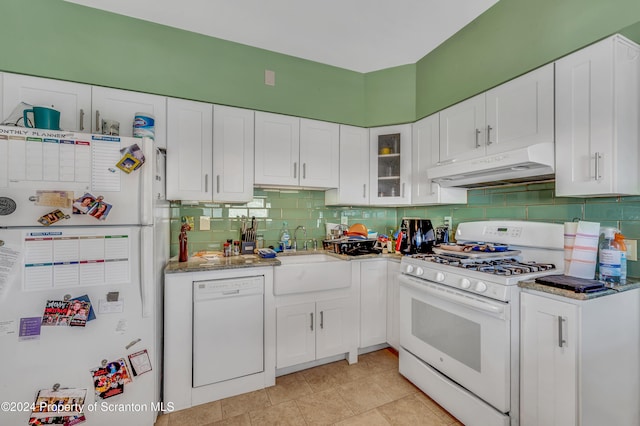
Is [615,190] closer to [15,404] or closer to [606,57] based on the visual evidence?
[606,57]

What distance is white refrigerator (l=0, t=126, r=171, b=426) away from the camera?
137cm

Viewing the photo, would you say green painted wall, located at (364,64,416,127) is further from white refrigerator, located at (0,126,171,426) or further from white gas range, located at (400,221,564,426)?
white refrigerator, located at (0,126,171,426)

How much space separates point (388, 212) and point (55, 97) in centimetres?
309

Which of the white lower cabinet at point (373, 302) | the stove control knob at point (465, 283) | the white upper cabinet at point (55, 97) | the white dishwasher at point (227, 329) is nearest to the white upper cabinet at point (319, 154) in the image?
the white lower cabinet at point (373, 302)

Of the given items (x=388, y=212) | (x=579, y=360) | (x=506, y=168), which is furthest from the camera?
(x=388, y=212)

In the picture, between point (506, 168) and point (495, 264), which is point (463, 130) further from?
point (495, 264)

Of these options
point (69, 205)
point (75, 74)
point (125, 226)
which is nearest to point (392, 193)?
point (125, 226)

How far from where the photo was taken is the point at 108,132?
176 centimetres

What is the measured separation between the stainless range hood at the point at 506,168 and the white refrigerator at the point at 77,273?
2065 mm

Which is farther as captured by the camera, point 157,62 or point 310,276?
point 310,276

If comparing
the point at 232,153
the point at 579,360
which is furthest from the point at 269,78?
the point at 579,360

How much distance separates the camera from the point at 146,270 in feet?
5.21

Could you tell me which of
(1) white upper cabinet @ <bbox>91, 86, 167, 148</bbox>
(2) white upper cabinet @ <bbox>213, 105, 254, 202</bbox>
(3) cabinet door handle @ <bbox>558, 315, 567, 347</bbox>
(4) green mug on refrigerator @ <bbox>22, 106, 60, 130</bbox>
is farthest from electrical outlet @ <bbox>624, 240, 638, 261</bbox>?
(4) green mug on refrigerator @ <bbox>22, 106, 60, 130</bbox>

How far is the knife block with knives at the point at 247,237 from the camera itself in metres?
2.49
